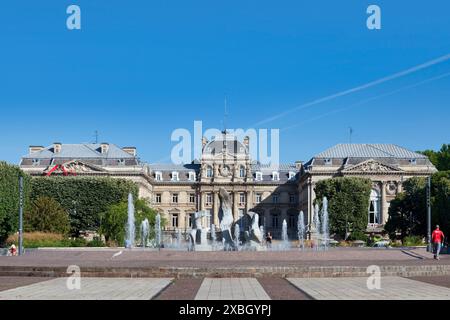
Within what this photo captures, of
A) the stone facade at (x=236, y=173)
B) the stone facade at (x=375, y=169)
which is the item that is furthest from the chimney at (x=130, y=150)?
the stone facade at (x=375, y=169)

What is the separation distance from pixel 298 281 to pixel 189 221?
11392 centimetres

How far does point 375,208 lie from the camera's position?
118m

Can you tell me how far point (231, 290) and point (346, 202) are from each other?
259ft

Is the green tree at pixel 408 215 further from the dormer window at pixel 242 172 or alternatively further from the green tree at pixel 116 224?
the dormer window at pixel 242 172

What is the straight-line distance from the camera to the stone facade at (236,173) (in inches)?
4596

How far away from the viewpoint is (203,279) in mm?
29484

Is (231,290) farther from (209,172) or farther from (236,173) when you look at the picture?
(209,172)

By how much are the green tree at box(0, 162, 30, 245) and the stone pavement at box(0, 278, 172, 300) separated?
3918cm

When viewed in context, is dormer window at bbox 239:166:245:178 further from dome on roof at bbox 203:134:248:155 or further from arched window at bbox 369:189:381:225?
arched window at bbox 369:189:381:225

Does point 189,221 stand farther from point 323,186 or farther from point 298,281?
point 298,281

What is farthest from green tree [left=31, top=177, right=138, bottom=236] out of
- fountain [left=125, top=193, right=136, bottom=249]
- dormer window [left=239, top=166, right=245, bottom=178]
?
dormer window [left=239, top=166, right=245, bottom=178]

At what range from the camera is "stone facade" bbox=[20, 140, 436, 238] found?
116750 millimetres

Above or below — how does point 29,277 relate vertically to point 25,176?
below
